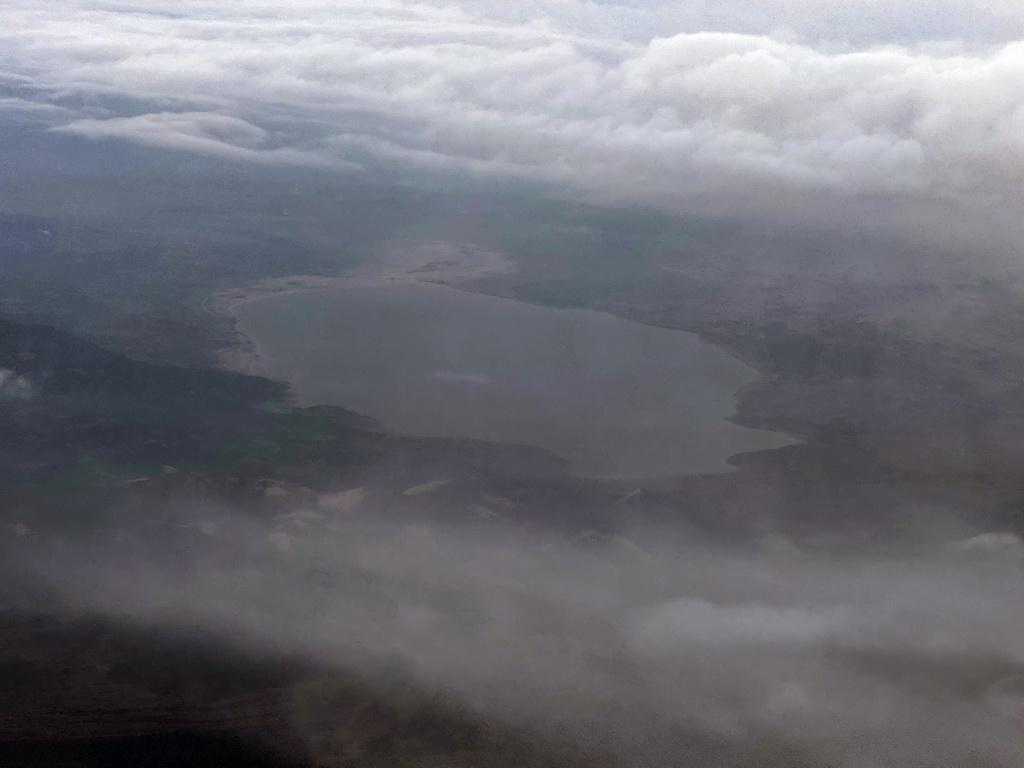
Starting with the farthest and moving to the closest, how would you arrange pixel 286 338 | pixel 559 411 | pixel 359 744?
pixel 286 338
pixel 559 411
pixel 359 744

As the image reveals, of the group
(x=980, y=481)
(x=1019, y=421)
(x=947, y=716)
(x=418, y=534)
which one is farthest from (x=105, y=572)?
(x=1019, y=421)

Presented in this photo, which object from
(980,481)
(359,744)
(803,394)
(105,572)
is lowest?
(359,744)

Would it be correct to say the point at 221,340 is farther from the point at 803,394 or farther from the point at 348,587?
the point at 803,394

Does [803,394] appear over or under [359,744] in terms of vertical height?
over

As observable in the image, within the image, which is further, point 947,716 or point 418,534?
point 418,534

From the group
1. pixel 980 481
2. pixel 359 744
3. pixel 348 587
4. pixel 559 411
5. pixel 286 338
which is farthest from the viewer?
pixel 286 338

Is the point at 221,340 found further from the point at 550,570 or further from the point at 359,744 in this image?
the point at 359,744
